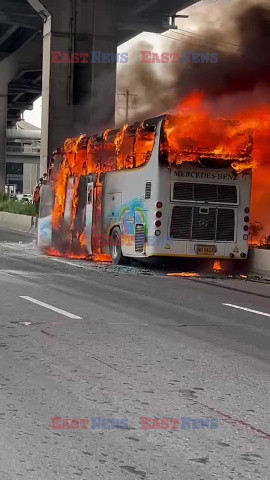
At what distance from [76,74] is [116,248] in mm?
17158

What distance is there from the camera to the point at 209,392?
7.11 meters

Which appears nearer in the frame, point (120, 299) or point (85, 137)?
point (120, 299)

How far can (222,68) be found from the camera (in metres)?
27.7

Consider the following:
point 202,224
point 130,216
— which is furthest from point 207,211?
point 130,216

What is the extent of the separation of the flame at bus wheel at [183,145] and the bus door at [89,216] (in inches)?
8.1

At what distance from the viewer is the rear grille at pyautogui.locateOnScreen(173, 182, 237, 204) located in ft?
62.6

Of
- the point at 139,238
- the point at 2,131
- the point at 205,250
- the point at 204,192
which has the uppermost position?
the point at 2,131

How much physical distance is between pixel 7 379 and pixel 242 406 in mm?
2045

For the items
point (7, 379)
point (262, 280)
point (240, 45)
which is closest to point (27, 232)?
point (240, 45)

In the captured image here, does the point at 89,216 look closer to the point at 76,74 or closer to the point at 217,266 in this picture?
the point at 217,266

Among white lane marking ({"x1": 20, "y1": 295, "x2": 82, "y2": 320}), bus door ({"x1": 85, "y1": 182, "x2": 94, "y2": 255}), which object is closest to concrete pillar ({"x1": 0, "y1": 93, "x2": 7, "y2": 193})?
bus door ({"x1": 85, "y1": 182, "x2": 94, "y2": 255})

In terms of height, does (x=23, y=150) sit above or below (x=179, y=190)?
above

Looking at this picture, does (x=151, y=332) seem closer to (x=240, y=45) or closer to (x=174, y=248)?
(x=174, y=248)

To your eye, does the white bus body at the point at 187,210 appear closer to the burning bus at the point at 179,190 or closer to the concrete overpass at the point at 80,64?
the burning bus at the point at 179,190
